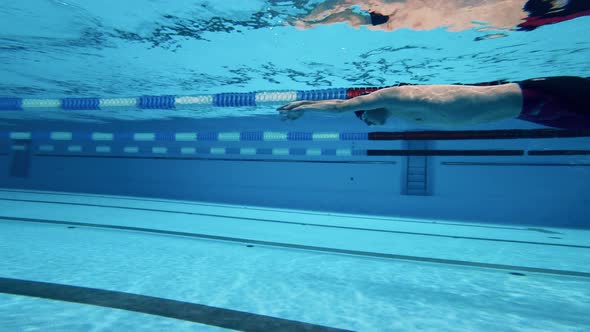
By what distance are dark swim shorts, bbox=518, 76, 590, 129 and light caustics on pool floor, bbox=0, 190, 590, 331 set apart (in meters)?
1.32

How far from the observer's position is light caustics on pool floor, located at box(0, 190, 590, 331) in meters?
1.86

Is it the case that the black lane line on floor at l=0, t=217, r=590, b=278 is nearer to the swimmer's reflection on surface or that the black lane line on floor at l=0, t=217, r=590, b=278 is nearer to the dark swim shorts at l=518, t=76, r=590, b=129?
the dark swim shorts at l=518, t=76, r=590, b=129

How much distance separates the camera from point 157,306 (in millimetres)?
1835

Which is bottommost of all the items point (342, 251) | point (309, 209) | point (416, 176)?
point (309, 209)

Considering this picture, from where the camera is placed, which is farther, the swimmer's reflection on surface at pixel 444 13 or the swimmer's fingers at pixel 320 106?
the swimmer's reflection on surface at pixel 444 13

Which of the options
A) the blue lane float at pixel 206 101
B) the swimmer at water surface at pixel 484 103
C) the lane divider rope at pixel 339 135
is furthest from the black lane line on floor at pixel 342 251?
the blue lane float at pixel 206 101

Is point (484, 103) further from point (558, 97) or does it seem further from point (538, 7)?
point (538, 7)

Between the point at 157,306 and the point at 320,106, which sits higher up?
the point at 320,106

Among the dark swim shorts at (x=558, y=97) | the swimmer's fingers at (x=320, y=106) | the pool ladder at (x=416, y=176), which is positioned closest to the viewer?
the dark swim shorts at (x=558, y=97)

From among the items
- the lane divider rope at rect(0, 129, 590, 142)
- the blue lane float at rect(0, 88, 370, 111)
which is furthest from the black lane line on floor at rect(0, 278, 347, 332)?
the lane divider rope at rect(0, 129, 590, 142)

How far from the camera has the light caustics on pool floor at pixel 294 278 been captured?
1.86 meters

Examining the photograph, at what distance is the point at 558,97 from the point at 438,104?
781 millimetres

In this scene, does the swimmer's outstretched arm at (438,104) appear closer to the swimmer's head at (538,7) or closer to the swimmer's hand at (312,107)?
the swimmer's hand at (312,107)

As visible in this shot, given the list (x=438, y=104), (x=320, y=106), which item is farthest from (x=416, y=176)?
(x=320, y=106)
